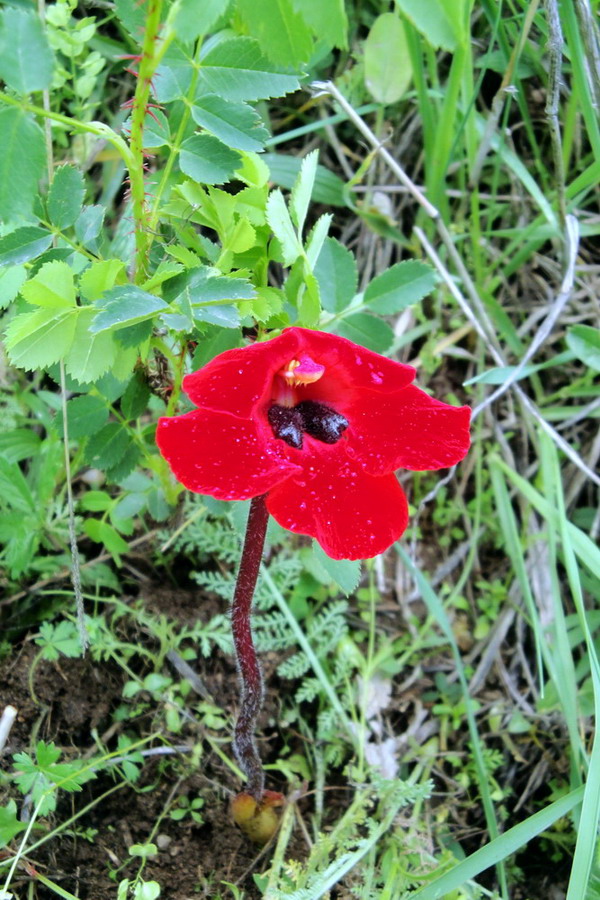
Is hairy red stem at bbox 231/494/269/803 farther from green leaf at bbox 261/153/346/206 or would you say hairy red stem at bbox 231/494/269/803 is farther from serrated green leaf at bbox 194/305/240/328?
green leaf at bbox 261/153/346/206

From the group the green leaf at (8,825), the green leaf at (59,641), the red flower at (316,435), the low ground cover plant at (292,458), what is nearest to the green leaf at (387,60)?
the low ground cover plant at (292,458)

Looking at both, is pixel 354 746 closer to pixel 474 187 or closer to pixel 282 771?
pixel 282 771

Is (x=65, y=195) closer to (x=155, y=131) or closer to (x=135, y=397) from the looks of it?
(x=155, y=131)

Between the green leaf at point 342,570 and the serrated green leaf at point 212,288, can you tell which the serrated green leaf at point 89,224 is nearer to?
the serrated green leaf at point 212,288

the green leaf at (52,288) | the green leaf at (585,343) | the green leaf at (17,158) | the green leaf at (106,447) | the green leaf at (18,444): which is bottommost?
the green leaf at (585,343)

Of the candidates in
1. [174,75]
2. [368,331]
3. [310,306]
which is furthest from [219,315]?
[368,331]

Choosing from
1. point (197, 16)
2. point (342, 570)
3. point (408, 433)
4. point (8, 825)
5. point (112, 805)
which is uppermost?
point (197, 16)
